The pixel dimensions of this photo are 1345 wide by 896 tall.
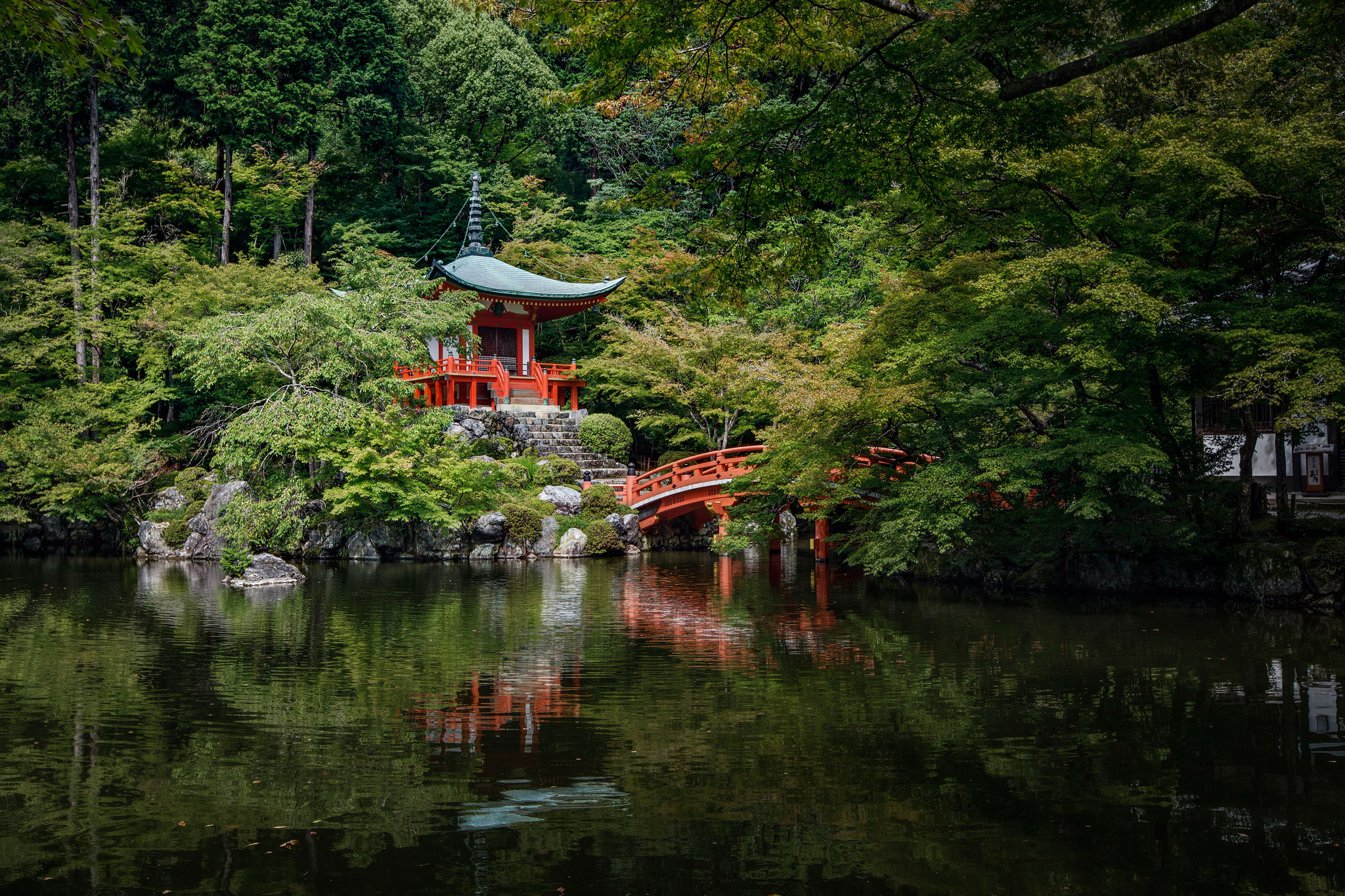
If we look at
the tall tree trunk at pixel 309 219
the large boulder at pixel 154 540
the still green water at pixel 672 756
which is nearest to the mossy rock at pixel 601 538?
the still green water at pixel 672 756

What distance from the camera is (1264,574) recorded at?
476 inches

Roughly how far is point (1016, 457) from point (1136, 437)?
56.8 inches

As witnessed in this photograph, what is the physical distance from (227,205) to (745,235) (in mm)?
23622

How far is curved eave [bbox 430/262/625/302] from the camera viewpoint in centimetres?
2375

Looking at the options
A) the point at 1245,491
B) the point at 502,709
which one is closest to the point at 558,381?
the point at 1245,491

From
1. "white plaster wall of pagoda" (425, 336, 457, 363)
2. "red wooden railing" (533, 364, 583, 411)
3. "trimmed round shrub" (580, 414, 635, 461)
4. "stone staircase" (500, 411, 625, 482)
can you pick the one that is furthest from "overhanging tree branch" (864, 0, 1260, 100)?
"red wooden railing" (533, 364, 583, 411)

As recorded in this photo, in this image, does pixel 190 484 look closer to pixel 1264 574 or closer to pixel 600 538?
pixel 600 538

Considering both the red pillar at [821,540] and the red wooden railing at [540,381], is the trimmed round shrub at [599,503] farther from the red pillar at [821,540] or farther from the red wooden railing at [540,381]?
the red wooden railing at [540,381]

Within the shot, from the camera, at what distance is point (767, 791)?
5.25 meters

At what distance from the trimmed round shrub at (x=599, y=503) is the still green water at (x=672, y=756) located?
8686 mm

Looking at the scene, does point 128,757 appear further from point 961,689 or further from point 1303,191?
point 1303,191

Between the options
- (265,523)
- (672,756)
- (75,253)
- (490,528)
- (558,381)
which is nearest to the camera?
Result: (672,756)

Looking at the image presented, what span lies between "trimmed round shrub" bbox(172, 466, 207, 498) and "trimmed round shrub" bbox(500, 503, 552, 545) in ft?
22.2

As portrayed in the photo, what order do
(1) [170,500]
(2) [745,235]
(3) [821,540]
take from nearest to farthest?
(2) [745,235]
(3) [821,540]
(1) [170,500]
